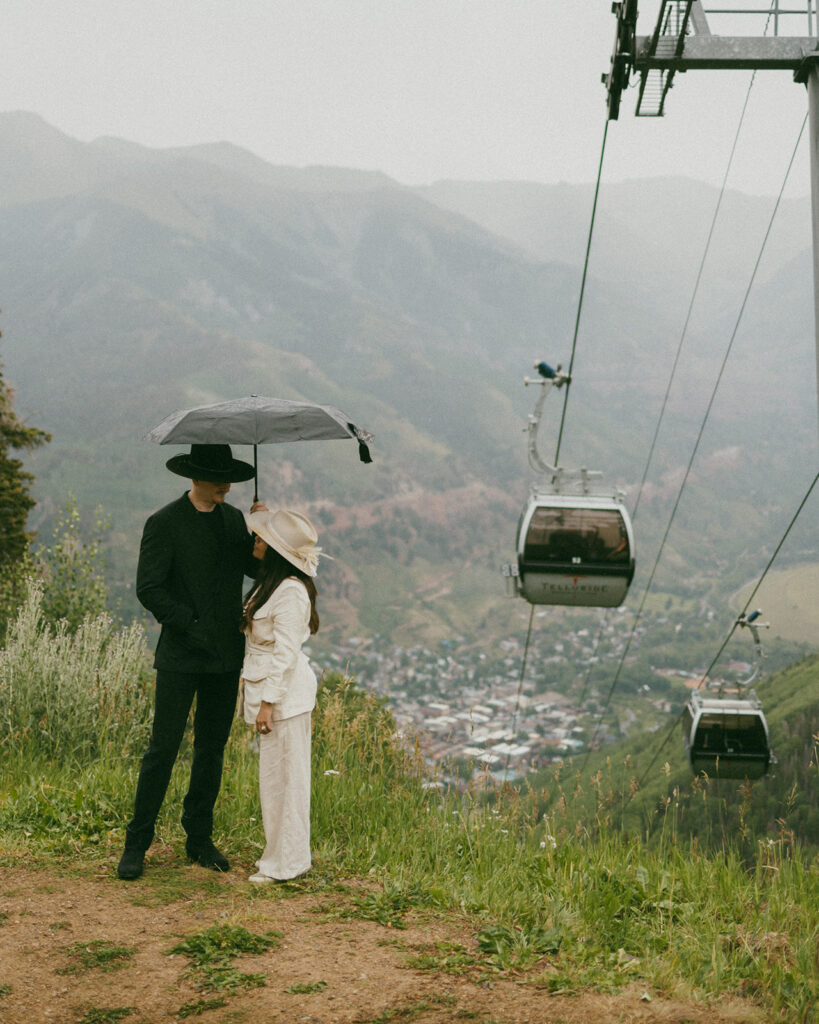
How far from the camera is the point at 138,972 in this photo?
337 centimetres

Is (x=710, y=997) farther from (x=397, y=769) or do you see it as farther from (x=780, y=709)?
(x=780, y=709)

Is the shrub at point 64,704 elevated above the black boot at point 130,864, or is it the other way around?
the shrub at point 64,704

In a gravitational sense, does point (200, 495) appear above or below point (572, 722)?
above

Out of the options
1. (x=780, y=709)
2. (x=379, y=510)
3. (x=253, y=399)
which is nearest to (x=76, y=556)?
(x=253, y=399)

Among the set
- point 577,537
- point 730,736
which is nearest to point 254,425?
point 577,537

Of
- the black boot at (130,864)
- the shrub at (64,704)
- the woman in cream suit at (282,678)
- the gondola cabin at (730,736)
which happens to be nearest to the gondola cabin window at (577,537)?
the gondola cabin at (730,736)

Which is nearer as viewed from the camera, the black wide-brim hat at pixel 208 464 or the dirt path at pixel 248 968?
the dirt path at pixel 248 968

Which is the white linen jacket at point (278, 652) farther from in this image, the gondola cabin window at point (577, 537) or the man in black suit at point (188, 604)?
the gondola cabin window at point (577, 537)

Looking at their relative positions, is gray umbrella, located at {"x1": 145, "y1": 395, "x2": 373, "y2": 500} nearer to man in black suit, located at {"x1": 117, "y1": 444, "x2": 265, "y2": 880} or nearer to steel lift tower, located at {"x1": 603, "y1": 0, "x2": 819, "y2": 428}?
man in black suit, located at {"x1": 117, "y1": 444, "x2": 265, "y2": 880}

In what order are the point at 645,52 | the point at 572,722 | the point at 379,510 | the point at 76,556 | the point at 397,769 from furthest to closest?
the point at 379,510, the point at 572,722, the point at 76,556, the point at 645,52, the point at 397,769

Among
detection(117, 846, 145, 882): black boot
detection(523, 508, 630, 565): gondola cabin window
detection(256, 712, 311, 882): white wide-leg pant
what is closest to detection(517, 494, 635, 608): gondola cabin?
detection(523, 508, 630, 565): gondola cabin window

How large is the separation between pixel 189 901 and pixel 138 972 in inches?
26.3

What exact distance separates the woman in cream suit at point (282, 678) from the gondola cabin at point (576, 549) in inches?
283

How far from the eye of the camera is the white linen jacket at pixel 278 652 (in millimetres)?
4176
